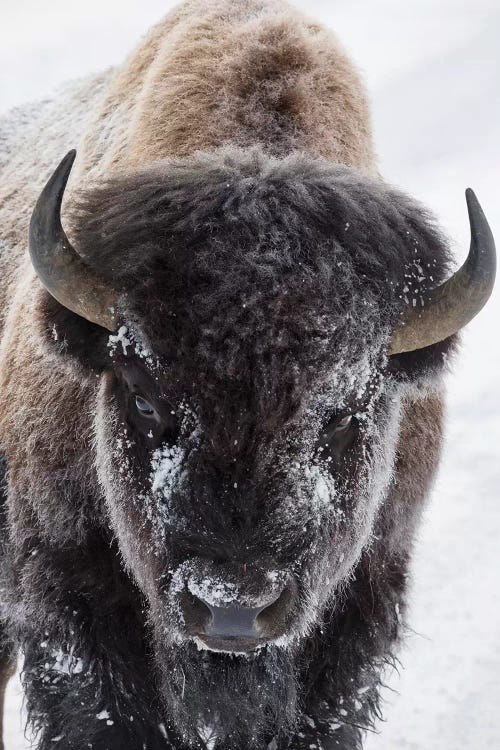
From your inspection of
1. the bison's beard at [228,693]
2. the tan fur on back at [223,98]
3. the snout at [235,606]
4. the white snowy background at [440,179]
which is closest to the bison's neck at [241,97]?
the tan fur on back at [223,98]

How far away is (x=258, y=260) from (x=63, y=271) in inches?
24.7

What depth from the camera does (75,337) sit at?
128 inches

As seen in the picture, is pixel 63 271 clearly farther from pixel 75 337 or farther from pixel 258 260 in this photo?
pixel 258 260

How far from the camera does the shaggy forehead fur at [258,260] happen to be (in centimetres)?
277

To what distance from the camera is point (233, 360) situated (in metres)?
2.74

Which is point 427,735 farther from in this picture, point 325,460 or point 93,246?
point 93,246

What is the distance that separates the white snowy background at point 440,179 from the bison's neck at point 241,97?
0.72 m

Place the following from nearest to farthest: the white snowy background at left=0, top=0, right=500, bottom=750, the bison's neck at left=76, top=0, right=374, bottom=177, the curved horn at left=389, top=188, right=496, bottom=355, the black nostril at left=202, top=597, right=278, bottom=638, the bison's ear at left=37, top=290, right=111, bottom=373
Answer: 1. the black nostril at left=202, top=597, right=278, bottom=638
2. the curved horn at left=389, top=188, right=496, bottom=355
3. the bison's ear at left=37, top=290, right=111, bottom=373
4. the bison's neck at left=76, top=0, right=374, bottom=177
5. the white snowy background at left=0, top=0, right=500, bottom=750

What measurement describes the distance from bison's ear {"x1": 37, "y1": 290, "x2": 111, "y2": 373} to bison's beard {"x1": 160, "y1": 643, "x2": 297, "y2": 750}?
985 mm

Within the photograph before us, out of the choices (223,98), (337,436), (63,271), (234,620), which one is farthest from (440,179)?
(234,620)

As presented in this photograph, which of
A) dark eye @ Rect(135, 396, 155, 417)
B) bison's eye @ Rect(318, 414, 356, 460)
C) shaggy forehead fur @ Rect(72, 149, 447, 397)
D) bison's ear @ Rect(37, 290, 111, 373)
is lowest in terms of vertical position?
bison's eye @ Rect(318, 414, 356, 460)

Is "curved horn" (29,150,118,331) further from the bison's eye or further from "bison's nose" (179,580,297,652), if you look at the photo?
"bison's nose" (179,580,297,652)

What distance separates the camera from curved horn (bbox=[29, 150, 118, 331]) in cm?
299

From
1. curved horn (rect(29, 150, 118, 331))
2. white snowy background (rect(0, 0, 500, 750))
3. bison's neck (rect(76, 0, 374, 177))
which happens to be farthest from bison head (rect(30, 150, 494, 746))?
white snowy background (rect(0, 0, 500, 750))
